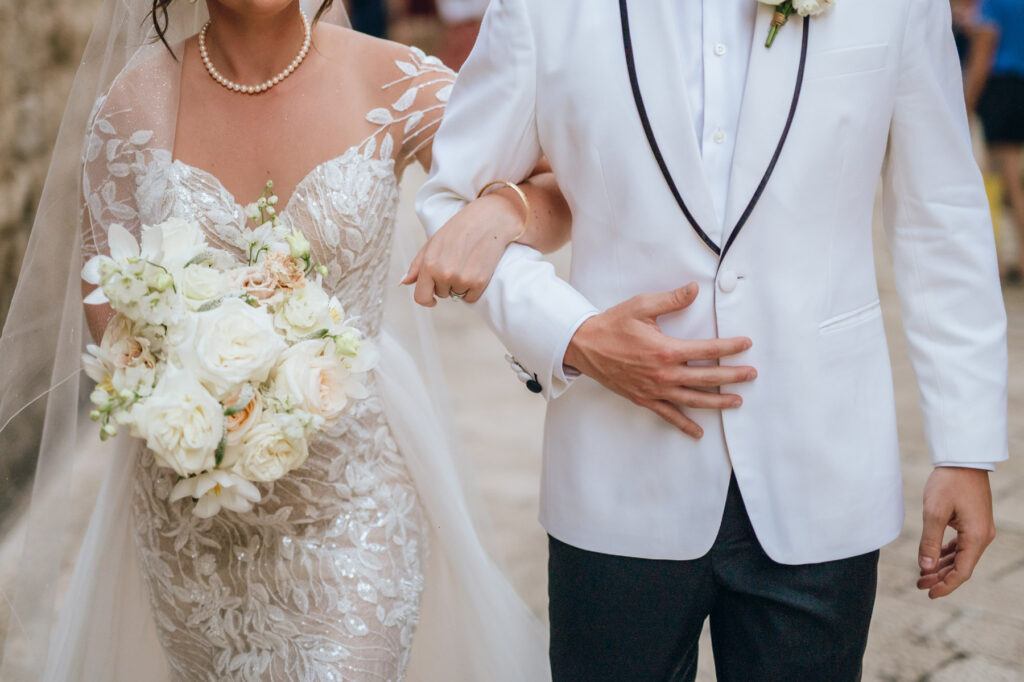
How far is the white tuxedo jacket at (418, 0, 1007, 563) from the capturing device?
1740mm

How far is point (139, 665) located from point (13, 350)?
0.79 meters

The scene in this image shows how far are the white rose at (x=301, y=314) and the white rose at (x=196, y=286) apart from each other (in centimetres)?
11

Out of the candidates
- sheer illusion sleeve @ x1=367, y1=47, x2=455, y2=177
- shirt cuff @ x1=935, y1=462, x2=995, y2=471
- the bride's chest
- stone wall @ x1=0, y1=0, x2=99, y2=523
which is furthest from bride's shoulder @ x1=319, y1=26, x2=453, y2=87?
stone wall @ x1=0, y1=0, x2=99, y2=523

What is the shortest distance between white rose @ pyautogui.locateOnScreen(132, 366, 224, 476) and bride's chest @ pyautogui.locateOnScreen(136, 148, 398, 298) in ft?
2.19

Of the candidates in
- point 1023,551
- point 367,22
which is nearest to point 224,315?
point 1023,551

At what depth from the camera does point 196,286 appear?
1892 millimetres

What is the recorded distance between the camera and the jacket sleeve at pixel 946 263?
1.79 meters

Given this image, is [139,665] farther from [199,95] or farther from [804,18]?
[804,18]

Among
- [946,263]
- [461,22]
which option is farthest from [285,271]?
[461,22]

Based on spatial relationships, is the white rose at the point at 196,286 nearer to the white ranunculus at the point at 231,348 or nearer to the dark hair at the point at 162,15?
the white ranunculus at the point at 231,348

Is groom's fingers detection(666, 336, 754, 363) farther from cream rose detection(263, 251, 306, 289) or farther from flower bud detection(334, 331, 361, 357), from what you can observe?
cream rose detection(263, 251, 306, 289)

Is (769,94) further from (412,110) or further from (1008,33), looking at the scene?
(1008,33)

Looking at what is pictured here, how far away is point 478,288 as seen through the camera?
184 cm

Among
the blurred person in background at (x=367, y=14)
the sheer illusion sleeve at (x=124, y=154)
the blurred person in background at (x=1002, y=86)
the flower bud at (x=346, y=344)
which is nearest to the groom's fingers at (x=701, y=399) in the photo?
the flower bud at (x=346, y=344)
